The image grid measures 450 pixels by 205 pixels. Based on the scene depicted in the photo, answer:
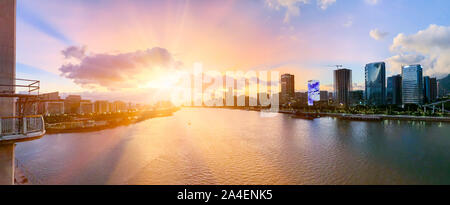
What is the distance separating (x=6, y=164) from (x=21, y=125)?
1.56 metres

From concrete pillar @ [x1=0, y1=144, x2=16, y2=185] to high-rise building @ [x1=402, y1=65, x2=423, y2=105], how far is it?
16543cm

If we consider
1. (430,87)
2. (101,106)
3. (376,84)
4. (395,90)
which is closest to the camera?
(101,106)

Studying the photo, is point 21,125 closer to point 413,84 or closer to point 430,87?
point 413,84

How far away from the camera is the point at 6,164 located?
6.48 m

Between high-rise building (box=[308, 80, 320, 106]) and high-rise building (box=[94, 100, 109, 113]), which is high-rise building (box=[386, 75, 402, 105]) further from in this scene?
high-rise building (box=[94, 100, 109, 113])

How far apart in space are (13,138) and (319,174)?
15.0 metres

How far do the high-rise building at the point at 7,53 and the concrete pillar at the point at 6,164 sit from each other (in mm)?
1246

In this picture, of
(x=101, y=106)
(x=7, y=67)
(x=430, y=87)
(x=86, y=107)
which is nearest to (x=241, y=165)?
(x=7, y=67)

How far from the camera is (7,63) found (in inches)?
265

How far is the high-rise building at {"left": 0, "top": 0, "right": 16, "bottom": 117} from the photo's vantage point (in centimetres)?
662

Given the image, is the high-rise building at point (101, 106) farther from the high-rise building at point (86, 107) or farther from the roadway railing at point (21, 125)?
the roadway railing at point (21, 125)

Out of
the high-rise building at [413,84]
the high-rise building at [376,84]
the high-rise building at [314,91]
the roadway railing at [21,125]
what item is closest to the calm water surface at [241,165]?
the roadway railing at [21,125]

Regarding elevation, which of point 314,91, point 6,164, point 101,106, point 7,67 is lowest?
point 6,164
